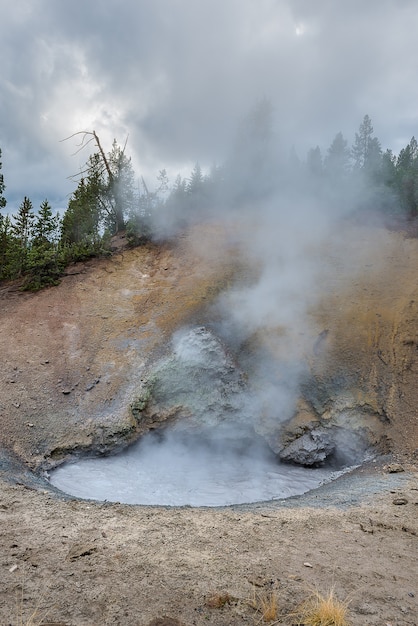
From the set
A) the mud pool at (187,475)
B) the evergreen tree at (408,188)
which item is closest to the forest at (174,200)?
the evergreen tree at (408,188)

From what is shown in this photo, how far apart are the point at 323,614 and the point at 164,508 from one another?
435cm

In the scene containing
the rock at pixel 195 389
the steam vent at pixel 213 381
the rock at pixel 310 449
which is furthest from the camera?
the rock at pixel 195 389

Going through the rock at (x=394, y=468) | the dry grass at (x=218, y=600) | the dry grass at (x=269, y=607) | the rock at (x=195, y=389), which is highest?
the rock at (x=195, y=389)

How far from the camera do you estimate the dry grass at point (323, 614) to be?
3967 millimetres

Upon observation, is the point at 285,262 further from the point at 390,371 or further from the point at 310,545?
the point at 310,545

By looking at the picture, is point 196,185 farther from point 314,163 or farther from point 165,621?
point 165,621

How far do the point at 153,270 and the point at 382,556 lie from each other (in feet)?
46.0

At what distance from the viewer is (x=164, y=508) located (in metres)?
7.80

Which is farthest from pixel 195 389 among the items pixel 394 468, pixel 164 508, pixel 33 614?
pixel 33 614

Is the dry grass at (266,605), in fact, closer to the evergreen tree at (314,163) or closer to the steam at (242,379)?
the steam at (242,379)

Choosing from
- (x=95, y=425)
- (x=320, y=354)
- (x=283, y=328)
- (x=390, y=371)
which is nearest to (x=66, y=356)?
A: (x=95, y=425)

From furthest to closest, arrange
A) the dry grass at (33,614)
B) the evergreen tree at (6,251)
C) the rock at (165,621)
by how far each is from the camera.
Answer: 1. the evergreen tree at (6,251)
2. the rock at (165,621)
3. the dry grass at (33,614)

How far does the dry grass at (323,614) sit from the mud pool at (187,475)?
4.83m

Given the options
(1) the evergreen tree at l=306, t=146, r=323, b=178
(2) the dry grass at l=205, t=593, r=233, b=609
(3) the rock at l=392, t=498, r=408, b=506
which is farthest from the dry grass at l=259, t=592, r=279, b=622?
(1) the evergreen tree at l=306, t=146, r=323, b=178
